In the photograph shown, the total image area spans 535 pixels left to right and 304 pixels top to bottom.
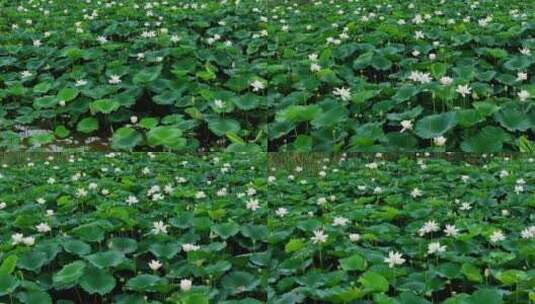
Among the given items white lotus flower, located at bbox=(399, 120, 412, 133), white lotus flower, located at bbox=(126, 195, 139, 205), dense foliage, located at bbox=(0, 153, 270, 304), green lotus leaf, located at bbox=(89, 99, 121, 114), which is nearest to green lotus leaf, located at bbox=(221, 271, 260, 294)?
dense foliage, located at bbox=(0, 153, 270, 304)

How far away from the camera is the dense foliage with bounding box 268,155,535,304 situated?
95.7 inches

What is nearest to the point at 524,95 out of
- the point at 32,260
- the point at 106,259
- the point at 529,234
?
the point at 529,234

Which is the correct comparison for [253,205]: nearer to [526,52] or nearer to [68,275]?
[68,275]

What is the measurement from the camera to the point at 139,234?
10.0 ft

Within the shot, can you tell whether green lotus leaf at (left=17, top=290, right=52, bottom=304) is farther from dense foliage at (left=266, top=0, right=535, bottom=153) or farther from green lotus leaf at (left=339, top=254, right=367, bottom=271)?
dense foliage at (left=266, top=0, right=535, bottom=153)

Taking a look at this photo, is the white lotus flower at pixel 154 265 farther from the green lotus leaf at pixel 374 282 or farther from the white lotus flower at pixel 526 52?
the white lotus flower at pixel 526 52

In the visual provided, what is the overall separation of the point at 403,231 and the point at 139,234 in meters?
1.25

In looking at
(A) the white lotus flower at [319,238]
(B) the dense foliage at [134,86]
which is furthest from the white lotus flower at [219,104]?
(A) the white lotus flower at [319,238]

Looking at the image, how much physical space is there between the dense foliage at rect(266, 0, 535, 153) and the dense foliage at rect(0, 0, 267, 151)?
0.66 ft

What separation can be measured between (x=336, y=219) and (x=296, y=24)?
9.26 feet

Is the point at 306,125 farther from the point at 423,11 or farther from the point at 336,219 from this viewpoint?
the point at 423,11

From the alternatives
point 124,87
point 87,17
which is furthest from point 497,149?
point 87,17

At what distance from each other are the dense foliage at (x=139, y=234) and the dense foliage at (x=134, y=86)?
284 millimetres

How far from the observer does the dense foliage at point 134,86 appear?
3527 mm
